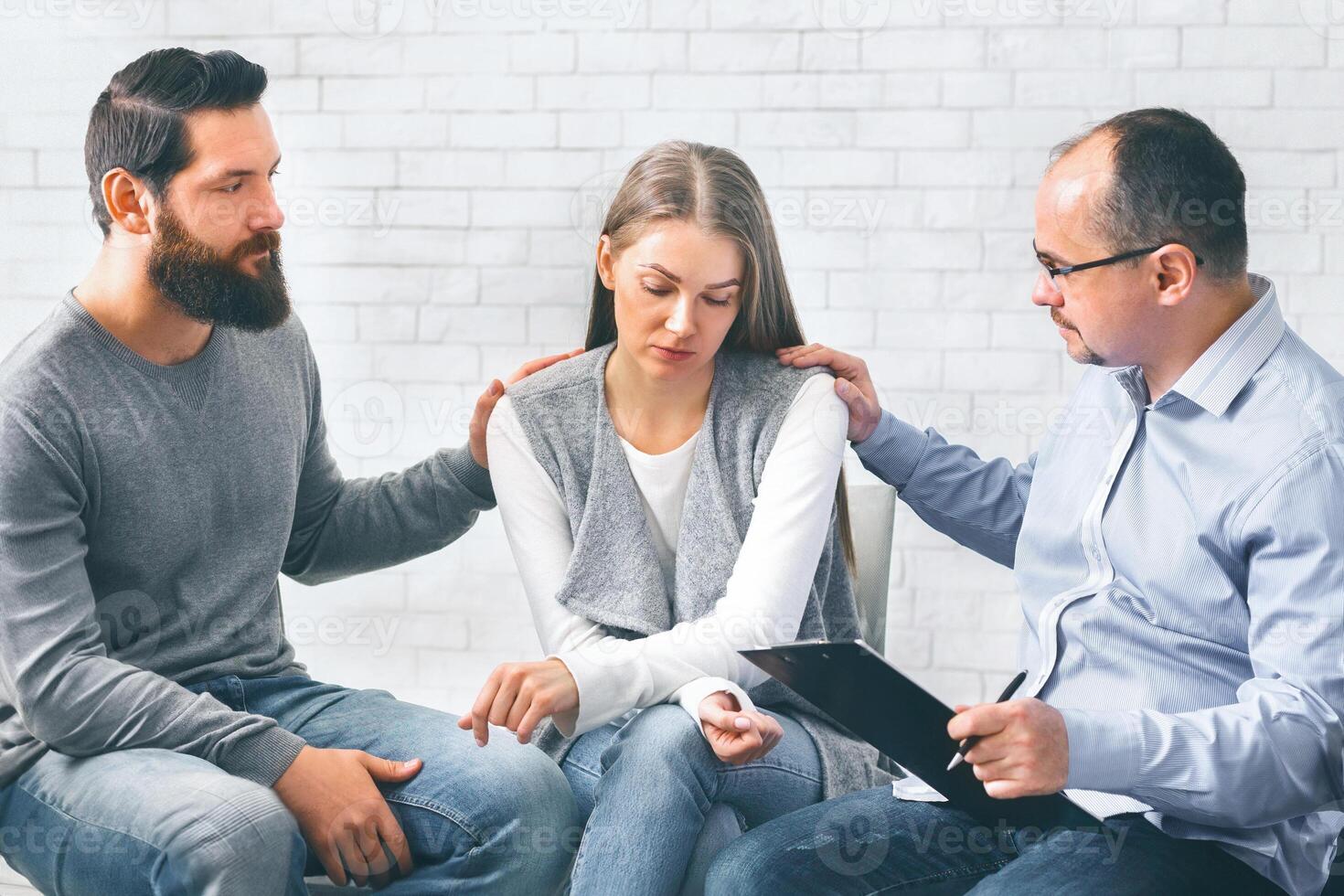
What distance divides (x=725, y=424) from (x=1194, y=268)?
2.08 feet

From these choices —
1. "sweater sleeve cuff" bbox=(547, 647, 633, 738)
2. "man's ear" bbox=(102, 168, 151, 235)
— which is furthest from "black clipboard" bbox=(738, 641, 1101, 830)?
"man's ear" bbox=(102, 168, 151, 235)

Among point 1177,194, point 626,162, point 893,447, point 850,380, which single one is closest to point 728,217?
point 850,380

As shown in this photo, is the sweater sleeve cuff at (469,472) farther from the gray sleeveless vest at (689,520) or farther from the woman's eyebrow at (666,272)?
the woman's eyebrow at (666,272)

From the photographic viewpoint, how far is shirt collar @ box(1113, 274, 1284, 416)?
55.7 inches

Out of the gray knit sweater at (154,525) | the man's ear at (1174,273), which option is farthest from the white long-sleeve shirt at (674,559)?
the man's ear at (1174,273)

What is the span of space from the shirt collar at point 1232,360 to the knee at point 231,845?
113 centimetres

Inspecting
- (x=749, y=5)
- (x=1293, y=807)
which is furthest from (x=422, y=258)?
(x=1293, y=807)

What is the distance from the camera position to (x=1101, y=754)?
4.10 ft

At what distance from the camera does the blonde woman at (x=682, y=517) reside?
4.98 ft

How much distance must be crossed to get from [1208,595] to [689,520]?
2.12 feet

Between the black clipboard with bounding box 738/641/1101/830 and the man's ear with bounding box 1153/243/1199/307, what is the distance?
0.55m

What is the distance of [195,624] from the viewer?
171cm

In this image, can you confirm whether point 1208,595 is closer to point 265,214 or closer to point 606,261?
point 606,261

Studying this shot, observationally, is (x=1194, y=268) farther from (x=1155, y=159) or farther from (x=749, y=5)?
(x=749, y=5)
